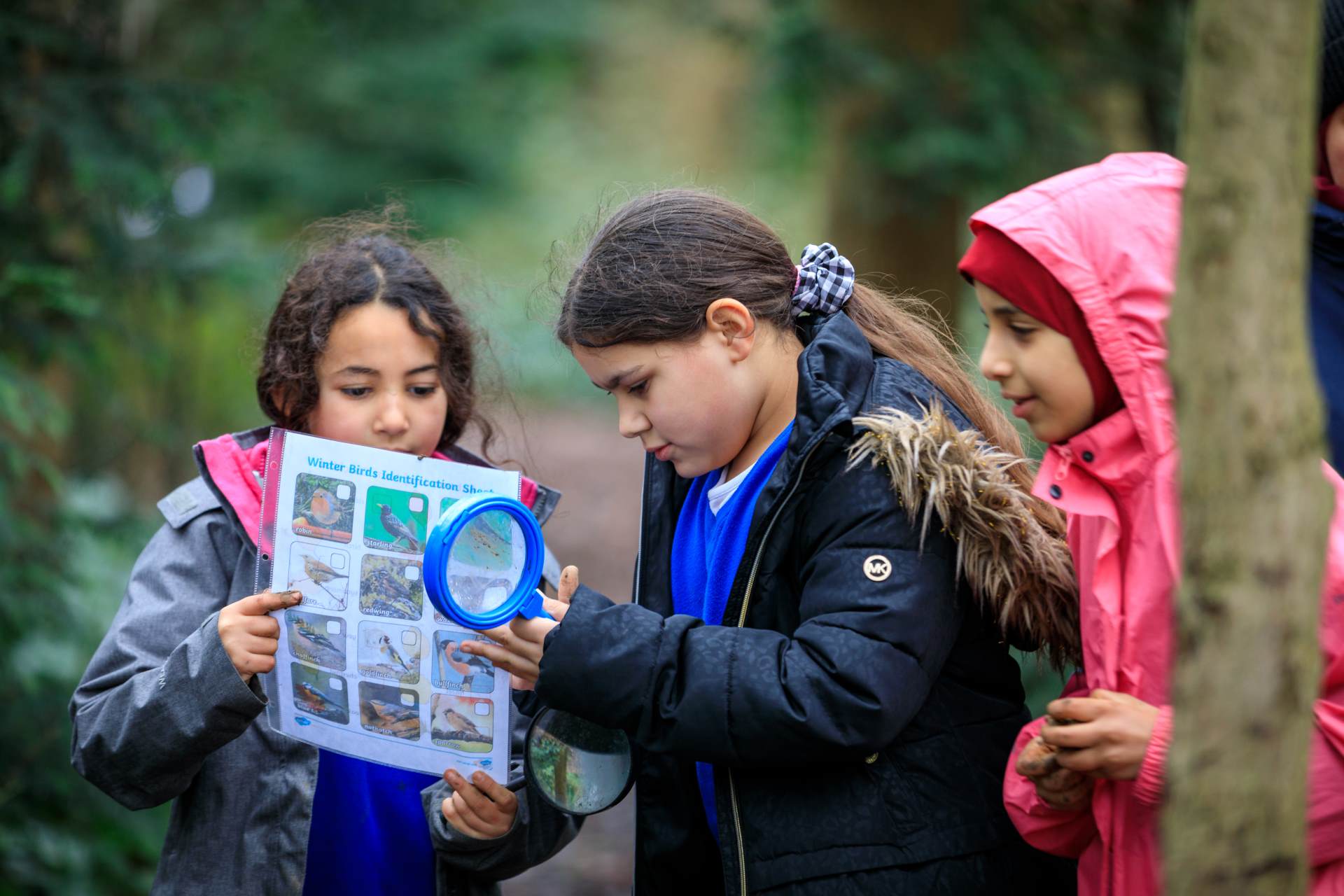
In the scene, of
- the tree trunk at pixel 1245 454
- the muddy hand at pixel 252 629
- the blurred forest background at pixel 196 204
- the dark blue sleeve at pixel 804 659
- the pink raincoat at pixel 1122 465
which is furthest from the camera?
the blurred forest background at pixel 196 204

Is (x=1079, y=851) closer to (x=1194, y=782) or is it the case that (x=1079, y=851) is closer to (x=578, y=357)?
(x=1194, y=782)

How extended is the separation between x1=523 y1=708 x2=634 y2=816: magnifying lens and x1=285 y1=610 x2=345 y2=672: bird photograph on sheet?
0.39 m

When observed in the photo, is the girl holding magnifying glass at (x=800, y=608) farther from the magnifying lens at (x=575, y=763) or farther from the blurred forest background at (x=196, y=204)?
the blurred forest background at (x=196, y=204)

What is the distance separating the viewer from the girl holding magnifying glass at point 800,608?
6.20ft

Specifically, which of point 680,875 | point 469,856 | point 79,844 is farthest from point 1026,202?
point 79,844

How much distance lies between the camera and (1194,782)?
117 centimetres

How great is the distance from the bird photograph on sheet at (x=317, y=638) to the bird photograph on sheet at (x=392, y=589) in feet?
0.22

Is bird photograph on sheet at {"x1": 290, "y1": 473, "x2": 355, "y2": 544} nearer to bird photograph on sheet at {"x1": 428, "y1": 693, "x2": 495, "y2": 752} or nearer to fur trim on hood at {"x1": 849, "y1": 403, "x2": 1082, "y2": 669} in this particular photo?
Result: bird photograph on sheet at {"x1": 428, "y1": 693, "x2": 495, "y2": 752}

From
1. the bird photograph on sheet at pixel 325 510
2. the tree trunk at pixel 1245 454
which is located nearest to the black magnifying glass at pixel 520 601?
the bird photograph on sheet at pixel 325 510

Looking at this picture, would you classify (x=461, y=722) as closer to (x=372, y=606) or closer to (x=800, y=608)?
(x=372, y=606)

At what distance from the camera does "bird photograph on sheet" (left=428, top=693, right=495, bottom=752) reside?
2.15 meters

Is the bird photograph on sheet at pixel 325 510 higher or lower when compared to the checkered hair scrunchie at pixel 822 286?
lower

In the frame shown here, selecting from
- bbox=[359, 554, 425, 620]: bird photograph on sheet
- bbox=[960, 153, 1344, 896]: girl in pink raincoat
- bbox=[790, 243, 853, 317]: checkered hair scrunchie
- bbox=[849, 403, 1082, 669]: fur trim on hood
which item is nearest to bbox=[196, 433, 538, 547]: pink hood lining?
A: bbox=[359, 554, 425, 620]: bird photograph on sheet

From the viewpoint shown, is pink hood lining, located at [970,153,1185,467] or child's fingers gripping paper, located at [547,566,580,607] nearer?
pink hood lining, located at [970,153,1185,467]
